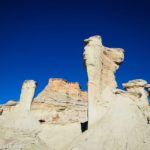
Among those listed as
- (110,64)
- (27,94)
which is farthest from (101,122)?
(27,94)

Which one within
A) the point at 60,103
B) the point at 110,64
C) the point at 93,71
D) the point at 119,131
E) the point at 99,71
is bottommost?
the point at 119,131

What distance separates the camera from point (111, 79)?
1977 centimetres

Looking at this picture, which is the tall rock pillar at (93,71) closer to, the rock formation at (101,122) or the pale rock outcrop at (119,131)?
the rock formation at (101,122)

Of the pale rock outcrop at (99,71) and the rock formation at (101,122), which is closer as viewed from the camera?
the rock formation at (101,122)

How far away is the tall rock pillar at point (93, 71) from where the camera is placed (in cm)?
1770

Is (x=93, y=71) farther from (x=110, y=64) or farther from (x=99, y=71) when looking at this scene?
(x=110, y=64)

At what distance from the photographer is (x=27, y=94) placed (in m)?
35.2

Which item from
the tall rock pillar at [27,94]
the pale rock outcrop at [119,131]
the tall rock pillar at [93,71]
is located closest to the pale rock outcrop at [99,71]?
the tall rock pillar at [93,71]

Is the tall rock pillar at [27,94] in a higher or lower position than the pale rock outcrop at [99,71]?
higher

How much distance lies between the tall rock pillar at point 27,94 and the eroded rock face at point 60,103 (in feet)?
13.5

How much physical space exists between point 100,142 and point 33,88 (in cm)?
2117

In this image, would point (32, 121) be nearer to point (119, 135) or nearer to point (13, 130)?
point (13, 130)

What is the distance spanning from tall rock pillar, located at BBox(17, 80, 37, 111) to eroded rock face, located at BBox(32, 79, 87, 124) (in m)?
4.12

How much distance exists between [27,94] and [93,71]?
725 inches
